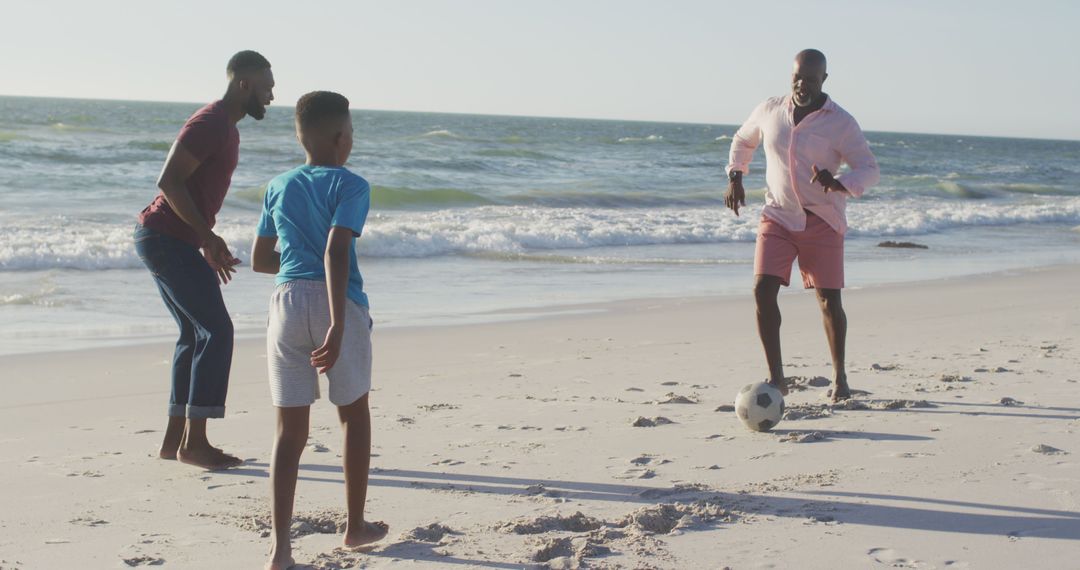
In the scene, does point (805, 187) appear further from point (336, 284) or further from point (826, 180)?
point (336, 284)

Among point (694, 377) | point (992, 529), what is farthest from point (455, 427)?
point (992, 529)

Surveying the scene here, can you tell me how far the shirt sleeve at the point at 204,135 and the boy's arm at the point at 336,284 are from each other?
1.44m

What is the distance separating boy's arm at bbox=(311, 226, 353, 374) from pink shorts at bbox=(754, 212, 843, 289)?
9.37 feet

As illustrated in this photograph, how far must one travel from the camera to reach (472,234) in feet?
52.3

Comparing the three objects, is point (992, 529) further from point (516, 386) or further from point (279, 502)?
point (516, 386)

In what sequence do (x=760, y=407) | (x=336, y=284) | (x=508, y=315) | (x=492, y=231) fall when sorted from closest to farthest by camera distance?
(x=336, y=284)
(x=760, y=407)
(x=508, y=315)
(x=492, y=231)

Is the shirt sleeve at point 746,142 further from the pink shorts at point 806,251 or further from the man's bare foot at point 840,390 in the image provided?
the man's bare foot at point 840,390

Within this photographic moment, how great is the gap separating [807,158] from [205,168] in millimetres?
2735

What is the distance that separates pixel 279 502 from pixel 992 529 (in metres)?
2.17

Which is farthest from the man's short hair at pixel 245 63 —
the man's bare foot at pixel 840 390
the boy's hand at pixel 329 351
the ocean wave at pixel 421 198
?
the ocean wave at pixel 421 198

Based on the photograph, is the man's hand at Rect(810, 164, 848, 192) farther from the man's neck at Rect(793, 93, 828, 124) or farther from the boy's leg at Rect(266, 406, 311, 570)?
the boy's leg at Rect(266, 406, 311, 570)

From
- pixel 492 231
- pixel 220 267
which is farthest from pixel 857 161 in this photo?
pixel 492 231

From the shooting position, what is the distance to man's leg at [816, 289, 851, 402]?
5668mm

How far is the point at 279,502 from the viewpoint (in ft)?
10.7
